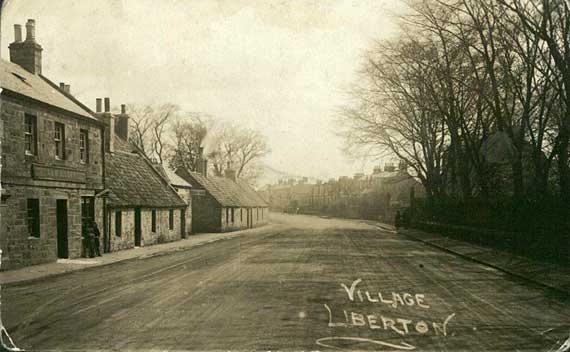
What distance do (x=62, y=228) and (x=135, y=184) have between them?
29.8ft

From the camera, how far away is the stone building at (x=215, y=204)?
148 feet

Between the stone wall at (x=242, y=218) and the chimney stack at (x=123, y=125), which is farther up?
the chimney stack at (x=123, y=125)

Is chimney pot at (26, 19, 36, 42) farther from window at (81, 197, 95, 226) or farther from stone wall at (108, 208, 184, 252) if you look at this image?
stone wall at (108, 208, 184, 252)

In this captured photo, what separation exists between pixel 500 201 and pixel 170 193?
1956 centimetres

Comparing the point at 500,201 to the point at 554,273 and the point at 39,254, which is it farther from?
the point at 39,254

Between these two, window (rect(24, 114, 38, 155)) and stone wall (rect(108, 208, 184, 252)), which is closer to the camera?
window (rect(24, 114, 38, 155))

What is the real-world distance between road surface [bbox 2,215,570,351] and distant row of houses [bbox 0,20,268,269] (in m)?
3.13

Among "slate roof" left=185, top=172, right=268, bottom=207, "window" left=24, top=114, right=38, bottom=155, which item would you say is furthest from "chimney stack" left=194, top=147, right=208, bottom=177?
"window" left=24, top=114, right=38, bottom=155

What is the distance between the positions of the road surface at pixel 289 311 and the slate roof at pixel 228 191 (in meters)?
30.8

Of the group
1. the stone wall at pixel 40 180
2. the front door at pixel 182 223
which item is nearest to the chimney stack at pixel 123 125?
the front door at pixel 182 223

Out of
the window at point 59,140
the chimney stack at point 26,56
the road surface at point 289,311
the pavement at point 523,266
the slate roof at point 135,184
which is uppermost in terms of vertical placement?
the chimney stack at point 26,56

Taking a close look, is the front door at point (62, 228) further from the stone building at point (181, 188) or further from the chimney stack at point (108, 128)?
the stone building at point (181, 188)

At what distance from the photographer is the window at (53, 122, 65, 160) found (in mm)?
18938

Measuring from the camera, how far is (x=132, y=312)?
8.99 metres
